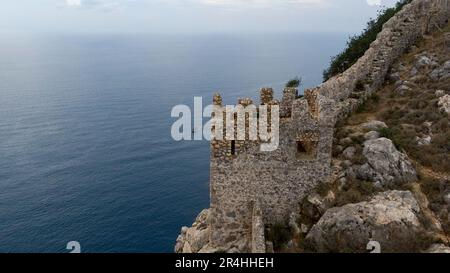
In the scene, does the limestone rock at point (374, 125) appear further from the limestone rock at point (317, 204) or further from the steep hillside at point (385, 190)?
the limestone rock at point (317, 204)

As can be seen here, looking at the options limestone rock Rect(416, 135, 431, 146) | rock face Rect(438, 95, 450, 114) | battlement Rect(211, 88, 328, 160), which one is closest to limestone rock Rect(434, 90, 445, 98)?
rock face Rect(438, 95, 450, 114)

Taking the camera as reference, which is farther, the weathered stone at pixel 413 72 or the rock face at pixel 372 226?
the weathered stone at pixel 413 72

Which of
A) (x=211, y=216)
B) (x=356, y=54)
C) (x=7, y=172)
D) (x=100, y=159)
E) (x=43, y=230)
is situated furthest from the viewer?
(x=100, y=159)

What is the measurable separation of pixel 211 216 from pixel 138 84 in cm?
15595

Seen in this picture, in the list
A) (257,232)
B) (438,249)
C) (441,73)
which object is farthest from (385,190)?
(441,73)

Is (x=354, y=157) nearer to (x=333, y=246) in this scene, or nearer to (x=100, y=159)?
(x=333, y=246)

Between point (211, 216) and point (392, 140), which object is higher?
point (392, 140)

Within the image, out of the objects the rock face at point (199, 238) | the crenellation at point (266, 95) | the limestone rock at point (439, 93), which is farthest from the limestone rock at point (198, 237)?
the limestone rock at point (439, 93)

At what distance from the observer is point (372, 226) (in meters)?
17.8

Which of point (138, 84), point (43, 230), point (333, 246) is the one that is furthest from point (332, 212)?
point (138, 84)

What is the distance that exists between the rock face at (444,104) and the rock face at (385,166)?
730 centimetres

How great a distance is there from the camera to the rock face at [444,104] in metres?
26.2

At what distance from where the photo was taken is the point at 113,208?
212ft

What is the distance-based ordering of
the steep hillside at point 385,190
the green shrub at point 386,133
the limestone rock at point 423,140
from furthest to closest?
the limestone rock at point 423,140, the green shrub at point 386,133, the steep hillside at point 385,190
